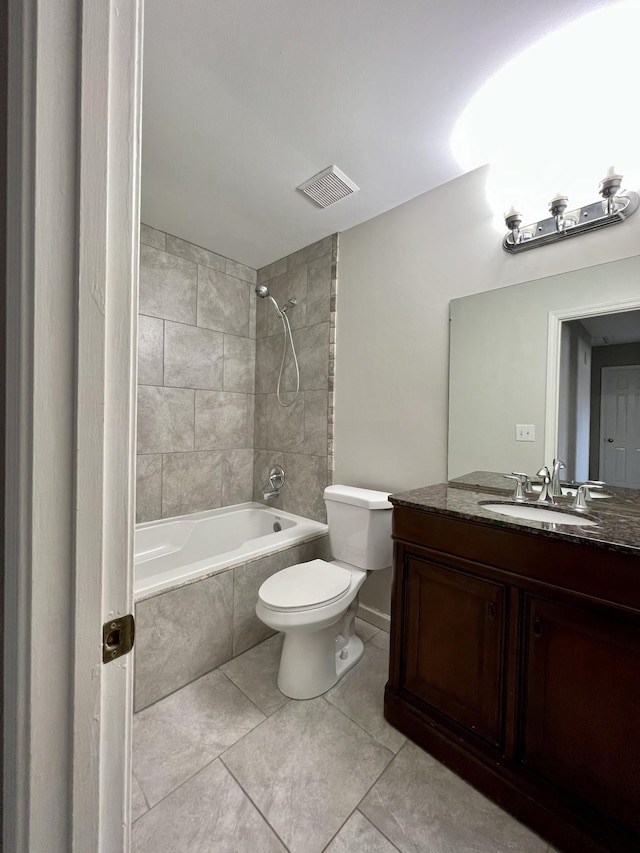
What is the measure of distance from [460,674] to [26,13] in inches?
69.5

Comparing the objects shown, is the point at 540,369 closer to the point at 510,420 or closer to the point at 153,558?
the point at 510,420

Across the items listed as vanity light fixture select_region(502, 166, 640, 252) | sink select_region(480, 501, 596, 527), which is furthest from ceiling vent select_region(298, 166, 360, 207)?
sink select_region(480, 501, 596, 527)

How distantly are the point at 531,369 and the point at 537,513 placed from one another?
0.62 m

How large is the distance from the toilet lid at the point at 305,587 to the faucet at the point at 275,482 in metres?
0.95

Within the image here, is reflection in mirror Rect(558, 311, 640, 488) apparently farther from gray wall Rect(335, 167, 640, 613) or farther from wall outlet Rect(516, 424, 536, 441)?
gray wall Rect(335, 167, 640, 613)

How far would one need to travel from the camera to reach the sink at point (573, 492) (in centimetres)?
139

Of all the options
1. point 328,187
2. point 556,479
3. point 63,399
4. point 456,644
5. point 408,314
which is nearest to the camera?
point 63,399

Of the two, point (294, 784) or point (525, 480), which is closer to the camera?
point (294, 784)

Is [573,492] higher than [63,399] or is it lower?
lower

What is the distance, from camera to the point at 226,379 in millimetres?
2766

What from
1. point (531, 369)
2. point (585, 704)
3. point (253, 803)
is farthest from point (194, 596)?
point (531, 369)

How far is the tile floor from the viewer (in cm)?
103

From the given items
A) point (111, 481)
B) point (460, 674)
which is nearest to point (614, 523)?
point (460, 674)

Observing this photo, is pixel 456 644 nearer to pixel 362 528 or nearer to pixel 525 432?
pixel 362 528
